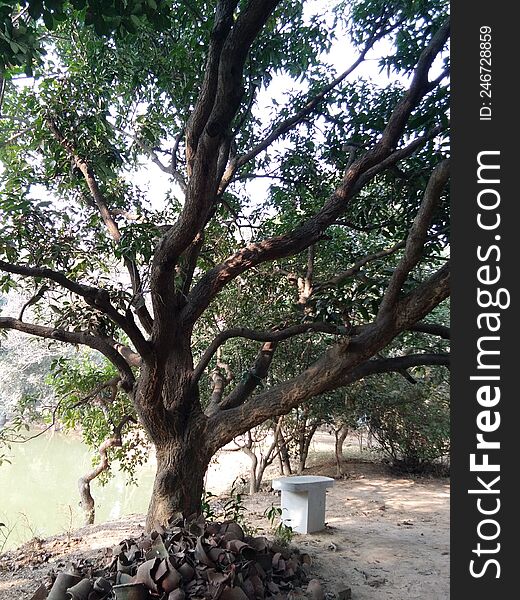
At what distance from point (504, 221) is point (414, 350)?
5010 millimetres

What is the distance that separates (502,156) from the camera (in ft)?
5.15

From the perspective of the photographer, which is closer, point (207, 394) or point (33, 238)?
point (33, 238)

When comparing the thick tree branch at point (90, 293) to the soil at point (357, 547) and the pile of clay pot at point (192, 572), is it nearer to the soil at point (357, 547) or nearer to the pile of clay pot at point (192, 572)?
the pile of clay pot at point (192, 572)

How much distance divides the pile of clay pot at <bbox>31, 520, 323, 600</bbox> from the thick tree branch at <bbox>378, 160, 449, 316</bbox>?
182 cm

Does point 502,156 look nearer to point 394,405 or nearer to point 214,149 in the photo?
point 214,149

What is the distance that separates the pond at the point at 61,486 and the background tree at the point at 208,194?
4.44 metres

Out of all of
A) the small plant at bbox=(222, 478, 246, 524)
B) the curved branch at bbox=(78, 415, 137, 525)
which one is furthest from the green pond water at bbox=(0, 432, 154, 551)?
the small plant at bbox=(222, 478, 246, 524)

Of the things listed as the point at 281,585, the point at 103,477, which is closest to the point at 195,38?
the point at 281,585

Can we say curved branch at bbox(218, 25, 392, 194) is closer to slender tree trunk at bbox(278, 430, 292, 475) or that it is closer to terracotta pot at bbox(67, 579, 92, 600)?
terracotta pot at bbox(67, 579, 92, 600)

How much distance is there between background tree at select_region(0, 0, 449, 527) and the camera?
326 centimetres

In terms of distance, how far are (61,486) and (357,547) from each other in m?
9.07

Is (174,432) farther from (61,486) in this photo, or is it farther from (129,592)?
(61,486)

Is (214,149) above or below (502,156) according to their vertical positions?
above

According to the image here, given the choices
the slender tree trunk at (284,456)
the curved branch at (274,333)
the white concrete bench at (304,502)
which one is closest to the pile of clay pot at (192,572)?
the white concrete bench at (304,502)
